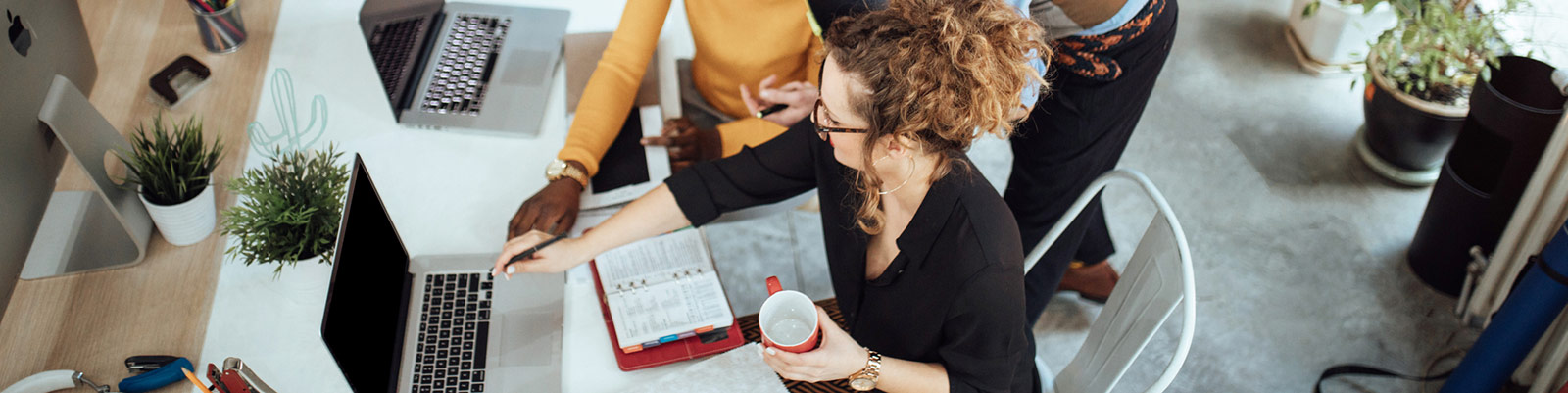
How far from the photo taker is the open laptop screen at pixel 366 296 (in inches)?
47.6

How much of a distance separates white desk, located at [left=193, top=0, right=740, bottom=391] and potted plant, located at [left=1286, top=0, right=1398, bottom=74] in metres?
1.97

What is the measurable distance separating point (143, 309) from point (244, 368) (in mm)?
354

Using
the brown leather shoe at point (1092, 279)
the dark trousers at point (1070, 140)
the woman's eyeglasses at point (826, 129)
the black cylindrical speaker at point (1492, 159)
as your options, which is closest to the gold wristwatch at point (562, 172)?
the woman's eyeglasses at point (826, 129)

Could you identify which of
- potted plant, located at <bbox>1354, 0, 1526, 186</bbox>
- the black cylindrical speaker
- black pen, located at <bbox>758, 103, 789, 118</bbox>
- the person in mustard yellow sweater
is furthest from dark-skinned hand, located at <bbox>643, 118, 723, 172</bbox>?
potted plant, located at <bbox>1354, 0, 1526, 186</bbox>

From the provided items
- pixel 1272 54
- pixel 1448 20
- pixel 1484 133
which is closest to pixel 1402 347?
pixel 1484 133

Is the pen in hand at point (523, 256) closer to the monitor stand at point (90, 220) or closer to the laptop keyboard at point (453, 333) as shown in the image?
the laptop keyboard at point (453, 333)

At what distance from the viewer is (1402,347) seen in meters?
2.44

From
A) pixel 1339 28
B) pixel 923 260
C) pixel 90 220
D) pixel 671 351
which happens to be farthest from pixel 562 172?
pixel 1339 28

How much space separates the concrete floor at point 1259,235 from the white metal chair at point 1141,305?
84 cm

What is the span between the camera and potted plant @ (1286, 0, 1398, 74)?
2980 mm

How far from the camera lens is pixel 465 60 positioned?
1.93 meters

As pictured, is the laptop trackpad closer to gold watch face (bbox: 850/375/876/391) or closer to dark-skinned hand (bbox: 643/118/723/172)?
dark-skinned hand (bbox: 643/118/723/172)

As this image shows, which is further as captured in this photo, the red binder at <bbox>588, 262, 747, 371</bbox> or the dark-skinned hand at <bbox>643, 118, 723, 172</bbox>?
the dark-skinned hand at <bbox>643, 118, 723, 172</bbox>

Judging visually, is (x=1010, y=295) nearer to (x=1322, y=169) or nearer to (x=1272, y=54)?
(x=1322, y=169)
